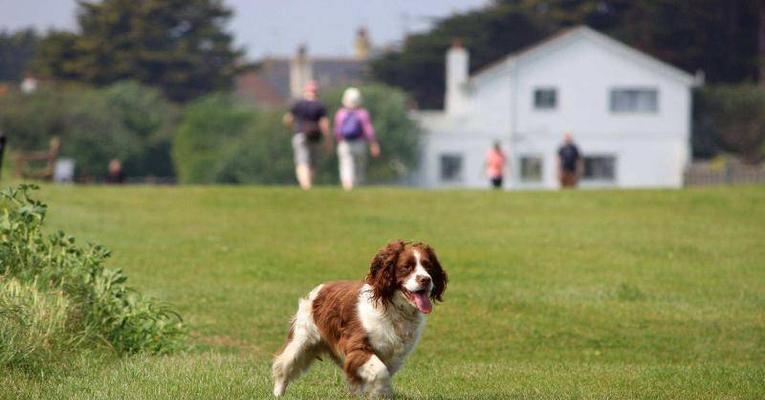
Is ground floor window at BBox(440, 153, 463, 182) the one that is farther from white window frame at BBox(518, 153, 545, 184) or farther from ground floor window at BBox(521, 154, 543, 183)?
ground floor window at BBox(521, 154, 543, 183)

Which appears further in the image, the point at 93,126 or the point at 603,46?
the point at 93,126

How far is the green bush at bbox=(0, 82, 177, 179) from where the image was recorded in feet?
277

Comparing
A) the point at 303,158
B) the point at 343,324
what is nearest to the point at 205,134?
the point at 303,158

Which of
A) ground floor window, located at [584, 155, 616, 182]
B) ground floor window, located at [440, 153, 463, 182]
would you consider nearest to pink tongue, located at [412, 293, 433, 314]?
ground floor window, located at [584, 155, 616, 182]

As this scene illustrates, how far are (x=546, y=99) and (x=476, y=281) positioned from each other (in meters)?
55.9

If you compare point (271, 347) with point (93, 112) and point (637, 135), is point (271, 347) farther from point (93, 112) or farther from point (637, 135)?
point (93, 112)

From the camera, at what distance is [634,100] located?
76.1 m

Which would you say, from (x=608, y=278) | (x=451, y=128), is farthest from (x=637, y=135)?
(x=608, y=278)

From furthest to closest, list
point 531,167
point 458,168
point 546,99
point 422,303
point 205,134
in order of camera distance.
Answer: point 205,134 → point 458,168 → point 531,167 → point 546,99 → point 422,303

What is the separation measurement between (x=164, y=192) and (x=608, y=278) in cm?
1151

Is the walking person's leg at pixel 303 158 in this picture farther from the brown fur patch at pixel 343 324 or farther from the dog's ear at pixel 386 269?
the dog's ear at pixel 386 269

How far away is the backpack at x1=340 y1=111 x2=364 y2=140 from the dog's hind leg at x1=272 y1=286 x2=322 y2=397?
58.8 feet

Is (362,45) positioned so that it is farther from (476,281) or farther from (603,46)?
(476,281)

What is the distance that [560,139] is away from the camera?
7594cm
